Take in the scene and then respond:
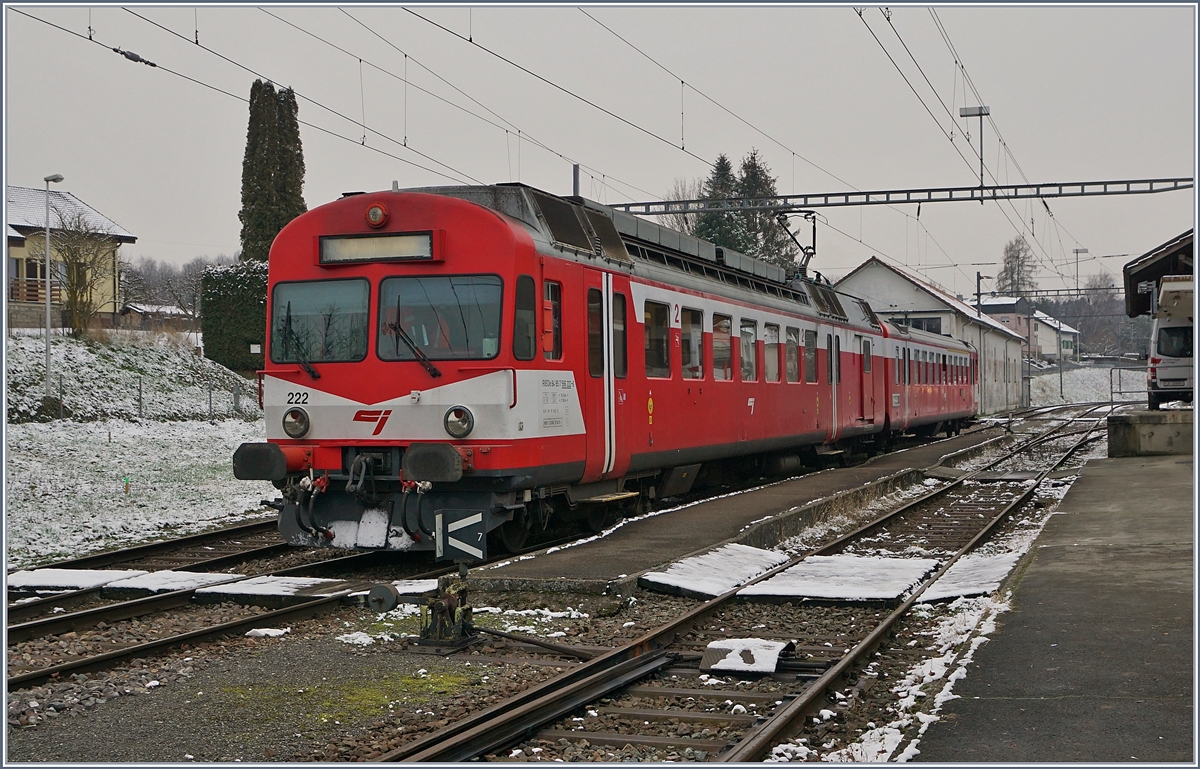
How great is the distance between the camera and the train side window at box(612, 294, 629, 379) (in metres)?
12.0

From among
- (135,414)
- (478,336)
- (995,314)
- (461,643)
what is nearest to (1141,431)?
(478,336)

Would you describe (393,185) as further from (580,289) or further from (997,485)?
(997,485)

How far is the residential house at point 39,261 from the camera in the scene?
3177cm

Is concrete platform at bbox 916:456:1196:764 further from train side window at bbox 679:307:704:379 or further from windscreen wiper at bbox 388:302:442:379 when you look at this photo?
windscreen wiper at bbox 388:302:442:379

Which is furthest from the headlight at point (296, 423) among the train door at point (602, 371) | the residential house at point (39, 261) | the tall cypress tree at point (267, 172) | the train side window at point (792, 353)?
the tall cypress tree at point (267, 172)

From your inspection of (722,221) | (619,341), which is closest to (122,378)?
(619,341)

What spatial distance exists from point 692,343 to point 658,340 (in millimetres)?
1150

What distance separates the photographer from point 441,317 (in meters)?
10.3

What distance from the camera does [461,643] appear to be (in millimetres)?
7426

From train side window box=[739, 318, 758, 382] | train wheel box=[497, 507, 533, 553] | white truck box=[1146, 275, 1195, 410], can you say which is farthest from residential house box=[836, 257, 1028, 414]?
train wheel box=[497, 507, 533, 553]

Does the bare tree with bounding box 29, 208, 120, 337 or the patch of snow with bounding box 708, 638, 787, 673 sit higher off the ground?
the bare tree with bounding box 29, 208, 120, 337

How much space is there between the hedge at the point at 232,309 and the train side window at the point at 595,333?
23227mm

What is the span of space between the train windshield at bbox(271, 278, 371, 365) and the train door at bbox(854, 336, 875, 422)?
1476 cm

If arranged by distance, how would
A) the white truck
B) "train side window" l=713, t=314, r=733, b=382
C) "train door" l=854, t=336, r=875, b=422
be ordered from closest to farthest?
"train side window" l=713, t=314, r=733, b=382 < "train door" l=854, t=336, r=875, b=422 < the white truck
